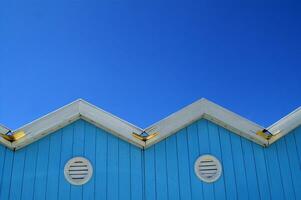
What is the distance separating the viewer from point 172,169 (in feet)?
25.6

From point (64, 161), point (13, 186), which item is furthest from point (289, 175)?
point (13, 186)

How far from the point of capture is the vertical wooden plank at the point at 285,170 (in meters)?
7.68

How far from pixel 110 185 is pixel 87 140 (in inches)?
40.2

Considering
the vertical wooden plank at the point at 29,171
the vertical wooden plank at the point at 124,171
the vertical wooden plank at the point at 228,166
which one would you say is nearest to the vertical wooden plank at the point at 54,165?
the vertical wooden plank at the point at 29,171

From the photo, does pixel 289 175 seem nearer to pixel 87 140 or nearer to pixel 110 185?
pixel 110 185

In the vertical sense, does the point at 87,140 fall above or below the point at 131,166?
above

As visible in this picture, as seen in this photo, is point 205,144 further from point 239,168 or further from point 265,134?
point 265,134

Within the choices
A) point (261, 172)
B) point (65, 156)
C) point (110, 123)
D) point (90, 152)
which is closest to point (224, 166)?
point (261, 172)

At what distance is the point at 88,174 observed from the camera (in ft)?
25.3

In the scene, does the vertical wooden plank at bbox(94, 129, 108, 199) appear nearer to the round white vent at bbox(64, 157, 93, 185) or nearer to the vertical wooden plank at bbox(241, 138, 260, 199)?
the round white vent at bbox(64, 157, 93, 185)

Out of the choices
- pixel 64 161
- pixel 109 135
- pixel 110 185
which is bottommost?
pixel 110 185

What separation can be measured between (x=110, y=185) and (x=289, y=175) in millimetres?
3557

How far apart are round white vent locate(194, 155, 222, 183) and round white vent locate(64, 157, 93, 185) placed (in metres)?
2.13

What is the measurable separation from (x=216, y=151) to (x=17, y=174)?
13.0 ft
